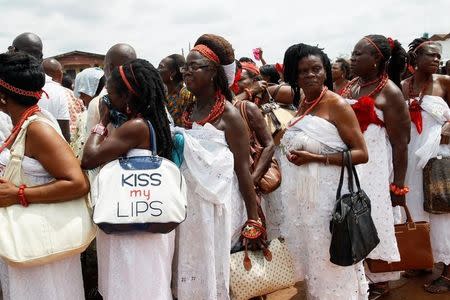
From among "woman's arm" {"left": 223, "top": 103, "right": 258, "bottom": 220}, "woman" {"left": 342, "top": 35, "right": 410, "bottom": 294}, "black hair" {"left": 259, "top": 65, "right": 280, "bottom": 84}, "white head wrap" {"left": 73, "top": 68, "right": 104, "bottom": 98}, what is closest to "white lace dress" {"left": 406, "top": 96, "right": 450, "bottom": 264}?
"woman" {"left": 342, "top": 35, "right": 410, "bottom": 294}

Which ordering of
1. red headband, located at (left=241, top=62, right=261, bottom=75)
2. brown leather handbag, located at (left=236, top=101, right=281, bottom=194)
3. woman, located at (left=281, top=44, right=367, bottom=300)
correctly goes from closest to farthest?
woman, located at (left=281, top=44, right=367, bottom=300), brown leather handbag, located at (left=236, top=101, right=281, bottom=194), red headband, located at (left=241, top=62, right=261, bottom=75)

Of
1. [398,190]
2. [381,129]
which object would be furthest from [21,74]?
[398,190]

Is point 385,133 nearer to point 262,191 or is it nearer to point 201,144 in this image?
point 262,191

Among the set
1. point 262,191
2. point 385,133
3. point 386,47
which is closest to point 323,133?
point 262,191

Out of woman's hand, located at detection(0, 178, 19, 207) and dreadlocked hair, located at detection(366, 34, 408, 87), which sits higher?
dreadlocked hair, located at detection(366, 34, 408, 87)

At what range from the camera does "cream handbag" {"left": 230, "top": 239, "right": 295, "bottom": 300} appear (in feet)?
9.80

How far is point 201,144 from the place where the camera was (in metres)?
2.96

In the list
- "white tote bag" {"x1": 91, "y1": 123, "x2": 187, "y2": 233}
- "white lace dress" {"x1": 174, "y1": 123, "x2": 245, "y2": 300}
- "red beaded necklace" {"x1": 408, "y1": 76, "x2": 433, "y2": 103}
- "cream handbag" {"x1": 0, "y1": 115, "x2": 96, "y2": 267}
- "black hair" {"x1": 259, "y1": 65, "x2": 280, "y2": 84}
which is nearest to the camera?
"cream handbag" {"x1": 0, "y1": 115, "x2": 96, "y2": 267}

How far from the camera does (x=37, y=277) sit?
2438 millimetres

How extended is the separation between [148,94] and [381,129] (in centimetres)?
208

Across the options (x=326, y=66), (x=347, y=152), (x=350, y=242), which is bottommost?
(x=350, y=242)

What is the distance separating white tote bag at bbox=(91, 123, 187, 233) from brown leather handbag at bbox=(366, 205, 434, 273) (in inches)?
83.7

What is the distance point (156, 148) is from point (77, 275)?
84 centimetres

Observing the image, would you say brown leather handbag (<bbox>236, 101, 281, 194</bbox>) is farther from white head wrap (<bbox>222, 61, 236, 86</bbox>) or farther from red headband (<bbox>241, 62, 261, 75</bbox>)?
red headband (<bbox>241, 62, 261, 75</bbox>)
